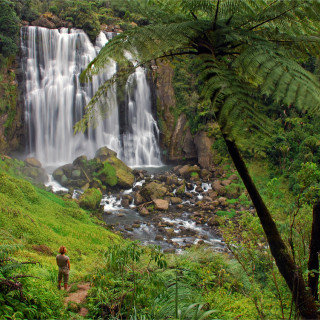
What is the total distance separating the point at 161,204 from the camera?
13.3m

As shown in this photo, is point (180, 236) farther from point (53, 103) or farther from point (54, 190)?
point (53, 103)

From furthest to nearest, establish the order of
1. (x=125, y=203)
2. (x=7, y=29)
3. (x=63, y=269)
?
(x=7, y=29) → (x=125, y=203) → (x=63, y=269)

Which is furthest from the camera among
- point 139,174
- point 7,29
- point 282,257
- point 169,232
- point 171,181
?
point 7,29

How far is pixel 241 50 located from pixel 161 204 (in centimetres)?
1132

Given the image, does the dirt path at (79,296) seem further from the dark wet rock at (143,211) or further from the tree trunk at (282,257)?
the dark wet rock at (143,211)

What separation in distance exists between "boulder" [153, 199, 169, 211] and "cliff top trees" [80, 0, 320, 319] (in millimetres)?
10678

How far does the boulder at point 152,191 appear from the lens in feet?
45.9

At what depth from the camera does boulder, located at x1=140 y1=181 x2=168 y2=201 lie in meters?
14.0

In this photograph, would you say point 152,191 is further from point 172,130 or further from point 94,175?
point 172,130

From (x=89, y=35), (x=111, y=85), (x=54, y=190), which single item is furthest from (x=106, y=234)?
(x=89, y=35)

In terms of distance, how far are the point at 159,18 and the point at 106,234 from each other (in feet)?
25.7

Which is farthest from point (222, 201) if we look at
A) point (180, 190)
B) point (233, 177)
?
point (233, 177)

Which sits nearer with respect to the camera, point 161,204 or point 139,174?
point 161,204

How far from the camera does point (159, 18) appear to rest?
2.78 meters
